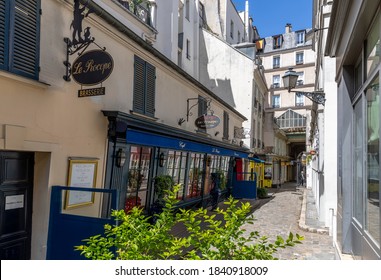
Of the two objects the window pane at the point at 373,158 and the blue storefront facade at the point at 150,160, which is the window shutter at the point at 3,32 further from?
the window pane at the point at 373,158

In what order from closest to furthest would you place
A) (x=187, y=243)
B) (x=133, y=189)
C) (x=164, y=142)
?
1. (x=187, y=243)
2. (x=133, y=189)
3. (x=164, y=142)

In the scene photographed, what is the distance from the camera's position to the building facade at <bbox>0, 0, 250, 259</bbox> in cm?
455

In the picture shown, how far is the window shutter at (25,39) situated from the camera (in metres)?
4.50

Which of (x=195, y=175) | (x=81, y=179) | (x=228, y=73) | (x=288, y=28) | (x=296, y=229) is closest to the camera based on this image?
(x=81, y=179)

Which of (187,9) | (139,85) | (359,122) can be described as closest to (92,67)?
(139,85)

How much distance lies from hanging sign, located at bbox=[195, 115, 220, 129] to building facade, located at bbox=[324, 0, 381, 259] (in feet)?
21.7

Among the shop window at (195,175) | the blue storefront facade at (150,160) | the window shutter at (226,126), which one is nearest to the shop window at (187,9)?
the window shutter at (226,126)

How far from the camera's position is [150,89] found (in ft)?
28.6

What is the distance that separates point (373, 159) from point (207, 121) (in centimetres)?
879

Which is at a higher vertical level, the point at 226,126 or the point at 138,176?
the point at 226,126

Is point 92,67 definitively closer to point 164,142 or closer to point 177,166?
point 164,142

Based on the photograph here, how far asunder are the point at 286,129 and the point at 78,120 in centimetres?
3591

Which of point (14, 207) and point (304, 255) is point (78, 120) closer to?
point (14, 207)

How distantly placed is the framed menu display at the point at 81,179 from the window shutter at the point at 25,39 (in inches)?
70.4
